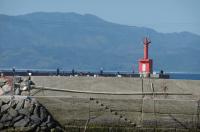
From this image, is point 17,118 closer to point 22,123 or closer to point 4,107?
point 22,123

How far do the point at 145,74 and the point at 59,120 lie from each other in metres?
9.47

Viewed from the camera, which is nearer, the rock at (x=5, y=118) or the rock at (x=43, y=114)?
the rock at (x=5, y=118)

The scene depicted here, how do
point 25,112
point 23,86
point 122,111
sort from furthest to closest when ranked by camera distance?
point 23,86
point 122,111
point 25,112

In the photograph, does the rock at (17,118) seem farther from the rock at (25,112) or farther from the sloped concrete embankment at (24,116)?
the rock at (25,112)

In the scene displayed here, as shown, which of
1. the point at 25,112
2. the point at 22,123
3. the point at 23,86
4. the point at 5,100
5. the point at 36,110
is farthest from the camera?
the point at 23,86

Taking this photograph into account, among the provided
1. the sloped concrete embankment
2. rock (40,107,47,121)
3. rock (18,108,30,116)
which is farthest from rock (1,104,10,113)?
rock (40,107,47,121)

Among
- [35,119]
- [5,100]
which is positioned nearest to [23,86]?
[5,100]

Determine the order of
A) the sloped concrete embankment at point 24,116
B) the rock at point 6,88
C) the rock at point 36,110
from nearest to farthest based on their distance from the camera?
Answer: the sloped concrete embankment at point 24,116
the rock at point 36,110
the rock at point 6,88

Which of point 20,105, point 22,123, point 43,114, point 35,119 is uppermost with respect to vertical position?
point 20,105

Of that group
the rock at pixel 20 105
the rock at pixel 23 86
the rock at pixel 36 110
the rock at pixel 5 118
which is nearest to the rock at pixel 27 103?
the rock at pixel 20 105

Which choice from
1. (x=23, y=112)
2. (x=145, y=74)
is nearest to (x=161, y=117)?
(x=23, y=112)

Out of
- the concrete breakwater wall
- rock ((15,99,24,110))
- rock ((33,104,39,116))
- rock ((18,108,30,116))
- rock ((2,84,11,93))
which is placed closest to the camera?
rock ((18,108,30,116))

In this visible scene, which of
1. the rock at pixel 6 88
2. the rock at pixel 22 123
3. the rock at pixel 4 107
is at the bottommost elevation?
the rock at pixel 22 123

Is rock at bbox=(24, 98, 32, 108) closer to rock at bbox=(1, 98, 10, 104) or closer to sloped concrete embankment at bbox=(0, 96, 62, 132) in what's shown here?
sloped concrete embankment at bbox=(0, 96, 62, 132)
